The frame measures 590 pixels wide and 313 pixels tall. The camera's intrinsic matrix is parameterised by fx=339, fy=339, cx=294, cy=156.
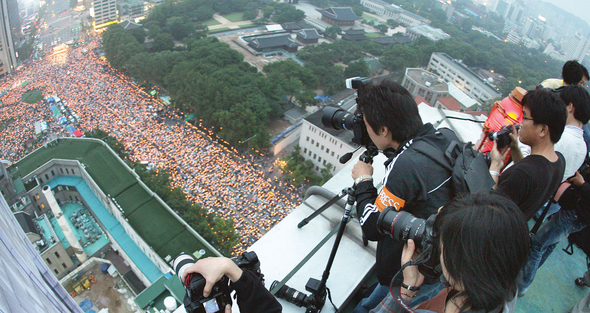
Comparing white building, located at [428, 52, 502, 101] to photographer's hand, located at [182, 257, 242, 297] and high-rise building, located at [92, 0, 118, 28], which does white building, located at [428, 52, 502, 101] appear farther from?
high-rise building, located at [92, 0, 118, 28]

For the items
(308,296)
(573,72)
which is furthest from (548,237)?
(308,296)

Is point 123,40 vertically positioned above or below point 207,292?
below

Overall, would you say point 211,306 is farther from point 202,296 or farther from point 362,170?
point 362,170

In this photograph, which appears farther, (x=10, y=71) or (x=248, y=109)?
(x=10, y=71)

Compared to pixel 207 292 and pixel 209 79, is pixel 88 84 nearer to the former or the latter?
pixel 209 79

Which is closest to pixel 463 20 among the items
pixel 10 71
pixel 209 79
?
pixel 209 79

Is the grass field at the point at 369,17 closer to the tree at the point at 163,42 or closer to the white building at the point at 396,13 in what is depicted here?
A: the white building at the point at 396,13
